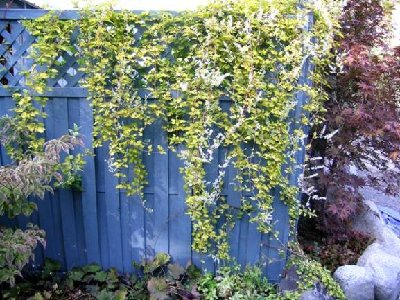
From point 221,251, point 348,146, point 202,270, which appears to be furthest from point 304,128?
point 202,270

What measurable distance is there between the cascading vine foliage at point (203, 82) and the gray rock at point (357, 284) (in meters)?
0.67

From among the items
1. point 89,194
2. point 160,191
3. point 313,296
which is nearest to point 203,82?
point 160,191

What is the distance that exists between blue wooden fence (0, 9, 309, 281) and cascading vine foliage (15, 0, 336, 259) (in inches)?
3.6

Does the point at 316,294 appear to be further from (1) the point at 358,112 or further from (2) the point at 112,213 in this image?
(2) the point at 112,213

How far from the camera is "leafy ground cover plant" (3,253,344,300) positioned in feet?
9.47

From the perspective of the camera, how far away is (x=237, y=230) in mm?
3078

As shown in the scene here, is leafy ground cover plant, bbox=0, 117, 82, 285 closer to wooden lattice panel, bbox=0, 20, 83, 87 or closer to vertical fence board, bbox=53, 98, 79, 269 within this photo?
vertical fence board, bbox=53, 98, 79, 269

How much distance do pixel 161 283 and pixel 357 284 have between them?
4.54ft

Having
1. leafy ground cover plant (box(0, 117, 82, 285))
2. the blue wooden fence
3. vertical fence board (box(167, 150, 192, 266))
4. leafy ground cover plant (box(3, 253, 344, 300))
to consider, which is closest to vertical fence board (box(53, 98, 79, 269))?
the blue wooden fence

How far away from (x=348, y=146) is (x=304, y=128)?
0.57 metres

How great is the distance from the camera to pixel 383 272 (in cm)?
301

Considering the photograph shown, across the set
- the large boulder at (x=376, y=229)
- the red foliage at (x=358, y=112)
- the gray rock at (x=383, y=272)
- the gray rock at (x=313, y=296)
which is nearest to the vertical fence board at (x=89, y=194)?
the gray rock at (x=313, y=296)

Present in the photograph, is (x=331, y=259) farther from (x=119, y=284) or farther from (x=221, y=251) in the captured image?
(x=119, y=284)

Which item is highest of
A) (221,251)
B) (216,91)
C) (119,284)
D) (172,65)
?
(172,65)
